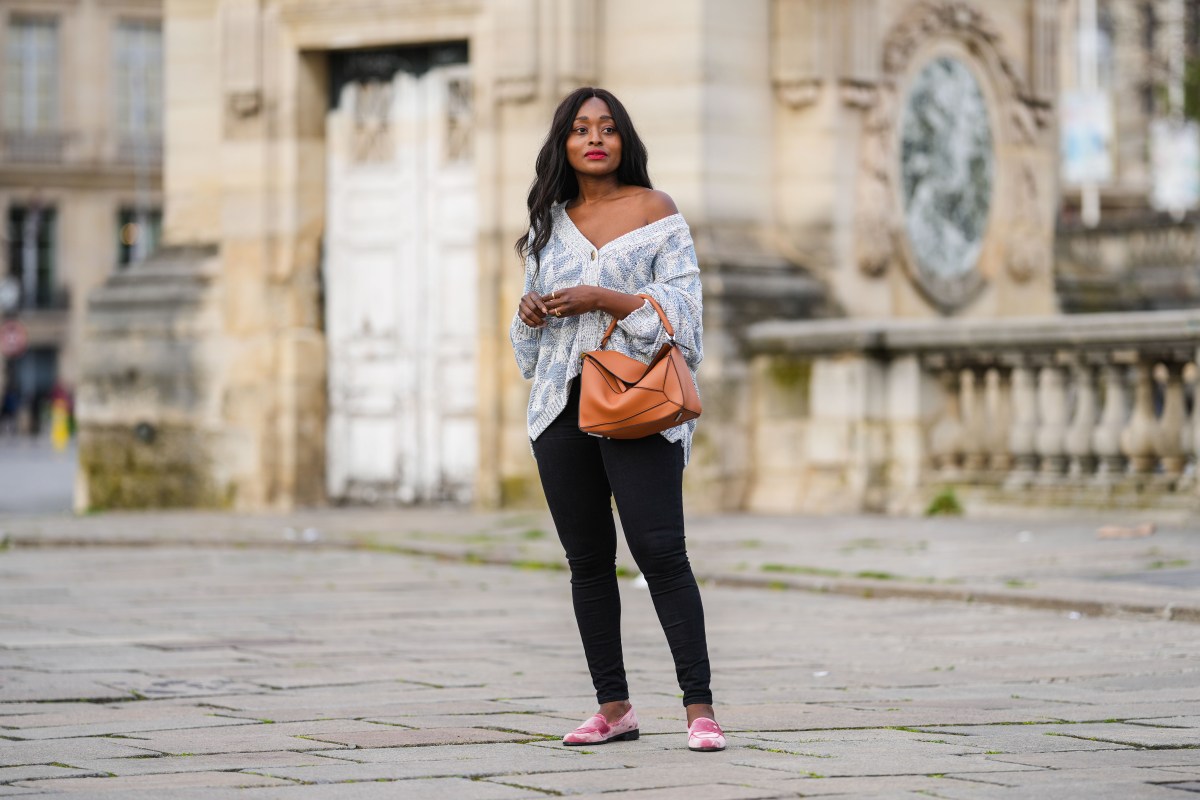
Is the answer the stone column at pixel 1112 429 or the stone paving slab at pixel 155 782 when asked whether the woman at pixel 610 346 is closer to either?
the stone paving slab at pixel 155 782

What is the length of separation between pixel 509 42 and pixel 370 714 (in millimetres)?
9489

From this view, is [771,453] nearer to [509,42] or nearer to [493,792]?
[509,42]

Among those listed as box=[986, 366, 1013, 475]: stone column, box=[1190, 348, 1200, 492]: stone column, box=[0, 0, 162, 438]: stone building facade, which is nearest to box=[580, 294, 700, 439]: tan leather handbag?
box=[1190, 348, 1200, 492]: stone column

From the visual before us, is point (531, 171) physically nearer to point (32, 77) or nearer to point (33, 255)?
point (33, 255)

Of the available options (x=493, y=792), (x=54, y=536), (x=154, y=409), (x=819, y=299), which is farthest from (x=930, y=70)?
(x=493, y=792)

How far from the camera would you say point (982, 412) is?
1447 centimetres

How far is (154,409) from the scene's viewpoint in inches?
679

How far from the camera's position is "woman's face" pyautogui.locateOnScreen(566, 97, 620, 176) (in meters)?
6.29

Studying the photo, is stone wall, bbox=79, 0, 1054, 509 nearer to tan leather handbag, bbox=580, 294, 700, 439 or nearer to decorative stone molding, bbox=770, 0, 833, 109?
decorative stone molding, bbox=770, 0, 833, 109

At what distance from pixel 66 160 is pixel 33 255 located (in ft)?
8.66

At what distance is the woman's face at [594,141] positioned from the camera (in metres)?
6.29

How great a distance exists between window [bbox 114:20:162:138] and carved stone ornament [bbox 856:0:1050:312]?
44455mm

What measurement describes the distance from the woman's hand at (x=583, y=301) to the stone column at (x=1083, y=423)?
26.3 ft

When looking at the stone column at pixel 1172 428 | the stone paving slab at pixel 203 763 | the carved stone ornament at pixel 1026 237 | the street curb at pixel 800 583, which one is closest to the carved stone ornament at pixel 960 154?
the carved stone ornament at pixel 1026 237
